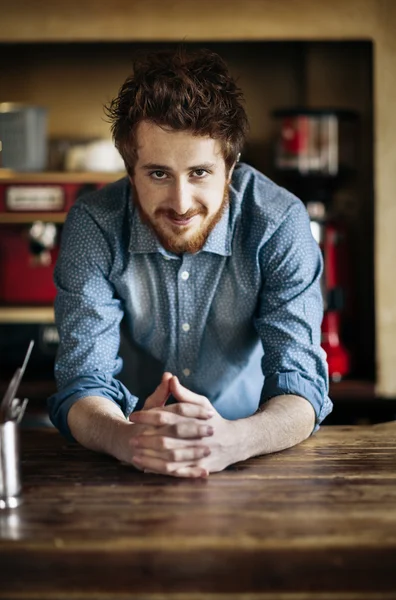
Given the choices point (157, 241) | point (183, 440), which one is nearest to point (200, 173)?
point (157, 241)

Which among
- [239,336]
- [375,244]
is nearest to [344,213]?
[375,244]

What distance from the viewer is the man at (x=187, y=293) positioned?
1.60 metres

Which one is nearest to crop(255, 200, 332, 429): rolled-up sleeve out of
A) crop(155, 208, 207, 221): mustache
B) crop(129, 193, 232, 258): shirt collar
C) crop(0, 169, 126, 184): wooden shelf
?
crop(129, 193, 232, 258): shirt collar

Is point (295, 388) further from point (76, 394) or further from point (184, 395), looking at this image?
point (76, 394)

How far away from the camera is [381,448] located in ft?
5.57

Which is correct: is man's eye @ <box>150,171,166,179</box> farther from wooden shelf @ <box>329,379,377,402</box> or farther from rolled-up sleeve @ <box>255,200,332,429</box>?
wooden shelf @ <box>329,379,377,402</box>

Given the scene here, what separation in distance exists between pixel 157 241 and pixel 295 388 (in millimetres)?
494

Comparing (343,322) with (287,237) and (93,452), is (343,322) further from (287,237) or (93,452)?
(93,452)

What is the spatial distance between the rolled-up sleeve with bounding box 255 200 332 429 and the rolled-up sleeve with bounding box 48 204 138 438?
354 mm

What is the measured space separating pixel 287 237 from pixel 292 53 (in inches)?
91.6

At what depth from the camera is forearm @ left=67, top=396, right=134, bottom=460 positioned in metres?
1.58

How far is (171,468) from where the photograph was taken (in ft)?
4.90

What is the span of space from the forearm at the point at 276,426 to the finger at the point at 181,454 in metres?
0.09

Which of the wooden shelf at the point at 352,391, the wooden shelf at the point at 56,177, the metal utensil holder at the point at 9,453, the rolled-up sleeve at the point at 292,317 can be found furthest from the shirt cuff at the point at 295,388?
the wooden shelf at the point at 56,177
